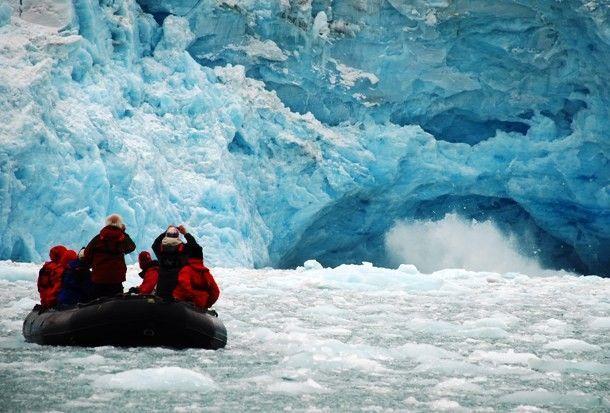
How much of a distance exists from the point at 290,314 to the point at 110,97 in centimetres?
905

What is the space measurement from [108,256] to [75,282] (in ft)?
1.25

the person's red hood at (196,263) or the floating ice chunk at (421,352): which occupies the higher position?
the person's red hood at (196,263)

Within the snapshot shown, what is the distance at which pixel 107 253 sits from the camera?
5.53 meters

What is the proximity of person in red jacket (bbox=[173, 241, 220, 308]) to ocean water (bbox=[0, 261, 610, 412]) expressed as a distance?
0.44 m

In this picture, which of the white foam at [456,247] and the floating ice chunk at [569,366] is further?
the white foam at [456,247]

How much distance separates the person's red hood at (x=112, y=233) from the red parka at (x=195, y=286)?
538 millimetres

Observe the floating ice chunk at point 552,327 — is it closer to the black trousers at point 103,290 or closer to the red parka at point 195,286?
the red parka at point 195,286

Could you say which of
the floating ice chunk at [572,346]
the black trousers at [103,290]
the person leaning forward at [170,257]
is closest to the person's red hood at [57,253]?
the black trousers at [103,290]

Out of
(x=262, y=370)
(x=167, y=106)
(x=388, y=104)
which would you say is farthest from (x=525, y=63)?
(x=262, y=370)

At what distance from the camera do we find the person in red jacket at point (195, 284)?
5.57m

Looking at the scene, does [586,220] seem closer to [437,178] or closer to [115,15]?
[437,178]

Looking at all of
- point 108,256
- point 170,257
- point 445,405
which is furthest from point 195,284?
point 445,405

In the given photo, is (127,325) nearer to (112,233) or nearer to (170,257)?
(170,257)

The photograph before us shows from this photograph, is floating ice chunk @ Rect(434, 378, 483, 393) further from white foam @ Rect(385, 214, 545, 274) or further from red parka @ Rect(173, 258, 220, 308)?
white foam @ Rect(385, 214, 545, 274)
